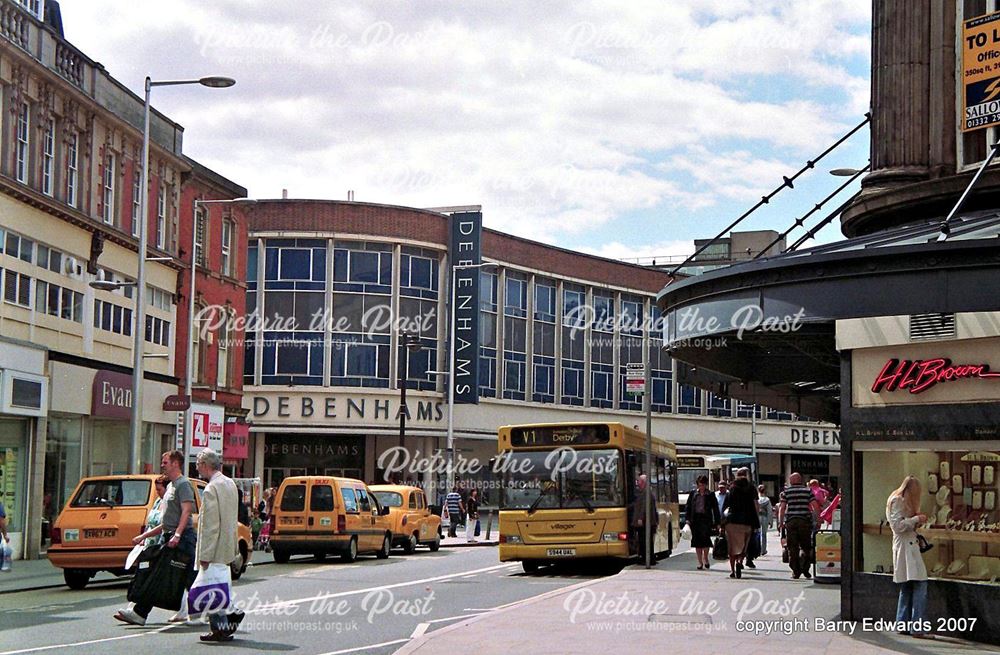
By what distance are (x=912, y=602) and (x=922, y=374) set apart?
93.2 inches

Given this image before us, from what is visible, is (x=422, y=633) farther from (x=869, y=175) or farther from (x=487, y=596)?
(x=869, y=175)

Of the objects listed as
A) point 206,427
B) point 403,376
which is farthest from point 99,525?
point 403,376

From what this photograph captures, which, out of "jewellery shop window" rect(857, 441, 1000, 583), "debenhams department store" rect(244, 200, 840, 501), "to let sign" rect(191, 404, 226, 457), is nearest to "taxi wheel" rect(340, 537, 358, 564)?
"to let sign" rect(191, 404, 226, 457)

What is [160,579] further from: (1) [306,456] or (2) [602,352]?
(2) [602,352]

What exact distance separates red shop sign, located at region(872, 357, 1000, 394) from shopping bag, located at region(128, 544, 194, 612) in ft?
25.0

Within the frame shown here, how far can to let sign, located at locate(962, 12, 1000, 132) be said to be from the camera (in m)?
16.8

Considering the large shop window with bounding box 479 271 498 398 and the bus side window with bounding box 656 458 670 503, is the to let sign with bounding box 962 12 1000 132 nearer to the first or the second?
the bus side window with bounding box 656 458 670 503

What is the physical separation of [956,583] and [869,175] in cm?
642

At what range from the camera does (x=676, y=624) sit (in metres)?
14.9

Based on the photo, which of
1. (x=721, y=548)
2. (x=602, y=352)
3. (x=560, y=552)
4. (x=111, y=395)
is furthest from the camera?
(x=602, y=352)

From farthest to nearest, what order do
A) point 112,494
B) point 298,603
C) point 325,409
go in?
point 325,409, point 112,494, point 298,603

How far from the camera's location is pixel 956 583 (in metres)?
13.7

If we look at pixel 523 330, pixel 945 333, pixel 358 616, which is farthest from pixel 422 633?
pixel 523 330

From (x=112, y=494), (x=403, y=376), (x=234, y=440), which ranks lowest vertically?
(x=112, y=494)
